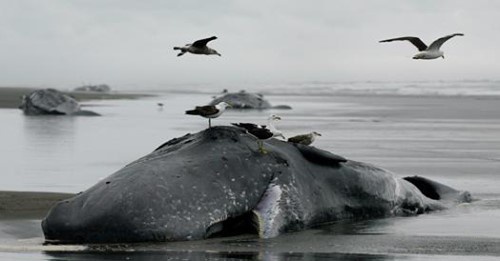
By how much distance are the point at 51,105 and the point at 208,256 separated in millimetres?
29100

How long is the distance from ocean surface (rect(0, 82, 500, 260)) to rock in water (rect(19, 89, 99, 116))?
85 centimetres

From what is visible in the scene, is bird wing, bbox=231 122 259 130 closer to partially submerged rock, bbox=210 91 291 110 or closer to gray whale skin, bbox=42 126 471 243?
gray whale skin, bbox=42 126 471 243

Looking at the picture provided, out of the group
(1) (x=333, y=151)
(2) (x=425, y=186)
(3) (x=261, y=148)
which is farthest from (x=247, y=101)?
(3) (x=261, y=148)

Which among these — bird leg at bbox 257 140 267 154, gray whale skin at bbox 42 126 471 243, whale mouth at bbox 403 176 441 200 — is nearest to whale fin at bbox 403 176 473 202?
whale mouth at bbox 403 176 441 200

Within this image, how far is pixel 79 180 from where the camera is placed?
14.6m

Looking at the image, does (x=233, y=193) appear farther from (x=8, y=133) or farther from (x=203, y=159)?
(x=8, y=133)

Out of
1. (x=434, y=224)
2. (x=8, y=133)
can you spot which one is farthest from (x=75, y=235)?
(x=8, y=133)

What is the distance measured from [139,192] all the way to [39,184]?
183 inches

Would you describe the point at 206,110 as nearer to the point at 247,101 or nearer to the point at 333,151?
the point at 333,151

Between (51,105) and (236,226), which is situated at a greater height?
(51,105)

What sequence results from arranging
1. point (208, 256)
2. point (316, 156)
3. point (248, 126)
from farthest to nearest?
point (316, 156)
point (248, 126)
point (208, 256)

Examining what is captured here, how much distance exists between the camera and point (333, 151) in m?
20.3

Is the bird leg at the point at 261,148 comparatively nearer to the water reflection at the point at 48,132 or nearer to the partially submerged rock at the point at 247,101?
the water reflection at the point at 48,132

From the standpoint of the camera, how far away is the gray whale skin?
9578 mm
